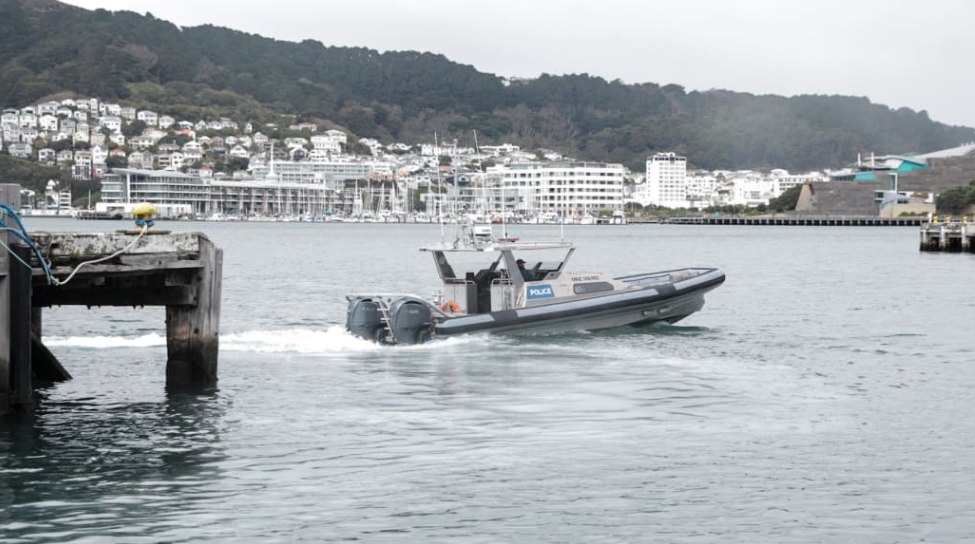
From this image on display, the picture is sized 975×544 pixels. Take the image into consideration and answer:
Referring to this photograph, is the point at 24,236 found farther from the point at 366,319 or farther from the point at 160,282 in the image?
the point at 366,319

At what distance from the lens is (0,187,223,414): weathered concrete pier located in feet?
45.9

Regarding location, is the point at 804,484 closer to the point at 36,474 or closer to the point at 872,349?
the point at 36,474

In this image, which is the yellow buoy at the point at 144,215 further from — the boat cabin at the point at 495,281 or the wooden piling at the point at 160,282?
the boat cabin at the point at 495,281

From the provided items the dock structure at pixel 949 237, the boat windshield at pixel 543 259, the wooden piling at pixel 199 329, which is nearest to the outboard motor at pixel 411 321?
the boat windshield at pixel 543 259

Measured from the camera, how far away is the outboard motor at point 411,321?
2273 cm

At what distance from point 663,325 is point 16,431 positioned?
15935 mm

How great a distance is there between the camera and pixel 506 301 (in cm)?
2408

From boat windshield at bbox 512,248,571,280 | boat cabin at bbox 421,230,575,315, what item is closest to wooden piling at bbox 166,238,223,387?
boat cabin at bbox 421,230,575,315

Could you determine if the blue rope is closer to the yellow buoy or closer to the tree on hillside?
the yellow buoy

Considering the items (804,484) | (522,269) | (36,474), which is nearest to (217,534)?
(36,474)

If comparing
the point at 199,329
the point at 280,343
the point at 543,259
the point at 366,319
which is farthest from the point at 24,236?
the point at 543,259

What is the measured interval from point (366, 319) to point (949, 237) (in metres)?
59.2

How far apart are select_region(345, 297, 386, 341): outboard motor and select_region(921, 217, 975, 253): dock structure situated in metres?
55.2

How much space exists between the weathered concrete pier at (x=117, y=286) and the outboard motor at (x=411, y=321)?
582 cm
